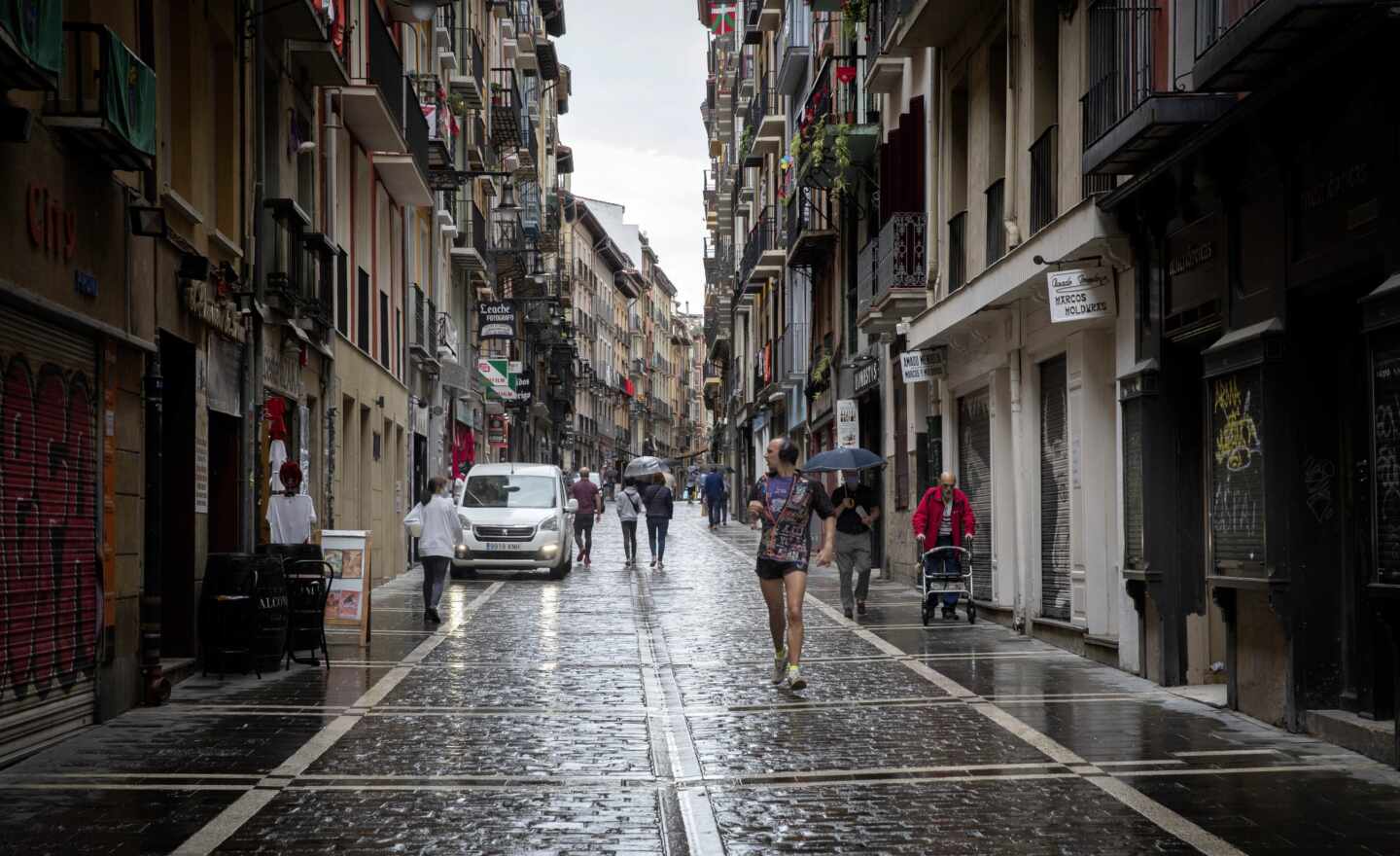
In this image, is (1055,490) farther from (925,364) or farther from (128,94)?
(128,94)

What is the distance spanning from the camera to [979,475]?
21.7 metres

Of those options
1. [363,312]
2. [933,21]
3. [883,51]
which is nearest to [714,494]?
[363,312]

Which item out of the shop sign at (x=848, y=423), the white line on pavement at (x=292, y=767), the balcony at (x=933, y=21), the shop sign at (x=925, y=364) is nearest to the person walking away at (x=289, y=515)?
the white line on pavement at (x=292, y=767)

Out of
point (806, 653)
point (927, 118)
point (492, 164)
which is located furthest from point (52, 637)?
point (492, 164)

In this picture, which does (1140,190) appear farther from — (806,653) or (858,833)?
(858,833)

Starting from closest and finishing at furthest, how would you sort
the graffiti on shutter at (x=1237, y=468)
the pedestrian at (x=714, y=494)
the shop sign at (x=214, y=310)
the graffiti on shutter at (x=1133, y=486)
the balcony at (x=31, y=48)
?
the balcony at (x=31, y=48) < the graffiti on shutter at (x=1237, y=468) < the graffiti on shutter at (x=1133, y=486) < the shop sign at (x=214, y=310) < the pedestrian at (x=714, y=494)

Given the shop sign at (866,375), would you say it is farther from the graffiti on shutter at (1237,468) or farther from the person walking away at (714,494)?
the person walking away at (714,494)

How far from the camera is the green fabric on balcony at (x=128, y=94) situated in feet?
36.0

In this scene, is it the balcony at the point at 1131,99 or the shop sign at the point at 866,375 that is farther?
the shop sign at the point at 866,375

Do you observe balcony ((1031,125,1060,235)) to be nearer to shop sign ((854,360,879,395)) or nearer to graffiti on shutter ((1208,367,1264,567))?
graffiti on shutter ((1208,367,1264,567))

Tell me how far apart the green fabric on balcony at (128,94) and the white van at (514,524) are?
16032mm

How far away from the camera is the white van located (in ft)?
92.6

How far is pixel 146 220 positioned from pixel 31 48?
3.40 m

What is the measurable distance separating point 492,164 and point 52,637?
138 feet
